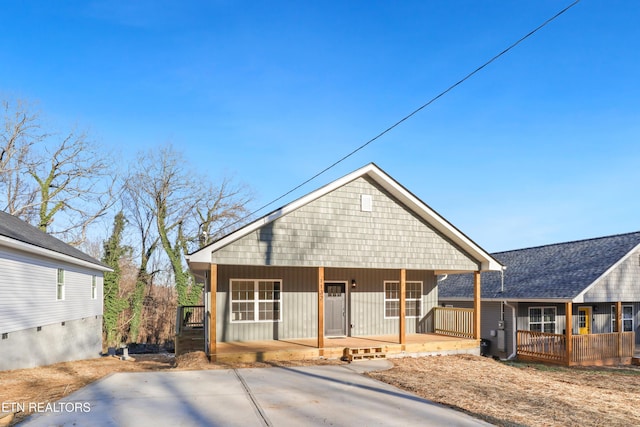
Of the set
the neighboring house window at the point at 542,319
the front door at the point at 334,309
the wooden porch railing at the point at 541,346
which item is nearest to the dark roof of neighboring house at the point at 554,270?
the neighboring house window at the point at 542,319

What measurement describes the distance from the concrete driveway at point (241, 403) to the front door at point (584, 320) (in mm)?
15174

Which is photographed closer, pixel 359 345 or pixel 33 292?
pixel 359 345

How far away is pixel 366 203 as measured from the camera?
44.5ft

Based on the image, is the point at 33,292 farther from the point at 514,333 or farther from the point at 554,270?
the point at 554,270

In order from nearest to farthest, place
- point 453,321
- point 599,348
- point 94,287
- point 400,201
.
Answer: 1. point 400,201
2. point 453,321
3. point 599,348
4. point 94,287

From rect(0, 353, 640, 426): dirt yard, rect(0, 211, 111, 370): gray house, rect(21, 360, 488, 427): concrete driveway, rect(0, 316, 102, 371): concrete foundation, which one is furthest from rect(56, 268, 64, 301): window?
rect(21, 360, 488, 427): concrete driveway

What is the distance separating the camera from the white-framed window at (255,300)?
14078 mm

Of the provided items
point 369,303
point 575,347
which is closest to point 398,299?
point 369,303

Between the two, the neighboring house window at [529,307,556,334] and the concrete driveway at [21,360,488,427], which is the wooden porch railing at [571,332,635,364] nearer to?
the neighboring house window at [529,307,556,334]

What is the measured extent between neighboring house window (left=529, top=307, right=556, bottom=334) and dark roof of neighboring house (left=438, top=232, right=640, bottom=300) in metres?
1.41

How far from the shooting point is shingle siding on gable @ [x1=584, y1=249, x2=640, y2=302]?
17.6 metres

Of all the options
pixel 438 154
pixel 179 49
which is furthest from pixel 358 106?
pixel 179 49

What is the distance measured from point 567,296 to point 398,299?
633 centimetres

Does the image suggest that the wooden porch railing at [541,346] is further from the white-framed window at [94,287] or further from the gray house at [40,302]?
the white-framed window at [94,287]
